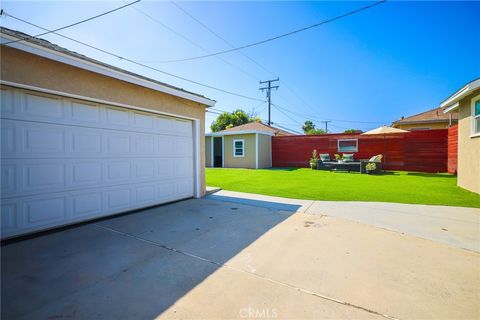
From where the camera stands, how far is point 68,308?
200cm

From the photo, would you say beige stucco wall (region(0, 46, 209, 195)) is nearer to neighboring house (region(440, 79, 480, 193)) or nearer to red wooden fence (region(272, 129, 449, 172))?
neighboring house (region(440, 79, 480, 193))

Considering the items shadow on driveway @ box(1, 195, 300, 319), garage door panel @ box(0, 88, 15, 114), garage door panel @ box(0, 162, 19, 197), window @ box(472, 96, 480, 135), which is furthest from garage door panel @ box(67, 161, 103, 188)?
window @ box(472, 96, 480, 135)

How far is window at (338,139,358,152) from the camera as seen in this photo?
15.6 metres

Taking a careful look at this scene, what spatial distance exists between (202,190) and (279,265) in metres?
4.72

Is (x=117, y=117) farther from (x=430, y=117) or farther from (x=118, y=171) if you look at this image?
(x=430, y=117)

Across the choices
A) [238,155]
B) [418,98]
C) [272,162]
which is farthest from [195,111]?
[418,98]

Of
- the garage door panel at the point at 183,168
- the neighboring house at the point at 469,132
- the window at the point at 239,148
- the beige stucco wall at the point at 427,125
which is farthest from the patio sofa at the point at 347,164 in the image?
the garage door panel at the point at 183,168

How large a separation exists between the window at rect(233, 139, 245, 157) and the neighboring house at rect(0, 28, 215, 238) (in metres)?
10.9

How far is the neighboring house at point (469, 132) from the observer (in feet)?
22.1

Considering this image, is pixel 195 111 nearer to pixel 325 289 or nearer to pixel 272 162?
pixel 325 289

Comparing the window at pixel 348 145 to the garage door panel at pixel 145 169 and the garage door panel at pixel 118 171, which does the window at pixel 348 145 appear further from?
the garage door panel at pixel 118 171

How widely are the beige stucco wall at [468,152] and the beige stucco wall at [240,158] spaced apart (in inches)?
434

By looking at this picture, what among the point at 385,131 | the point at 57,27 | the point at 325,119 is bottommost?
the point at 385,131

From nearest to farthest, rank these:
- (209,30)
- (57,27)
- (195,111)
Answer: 1. (57,27)
2. (195,111)
3. (209,30)
